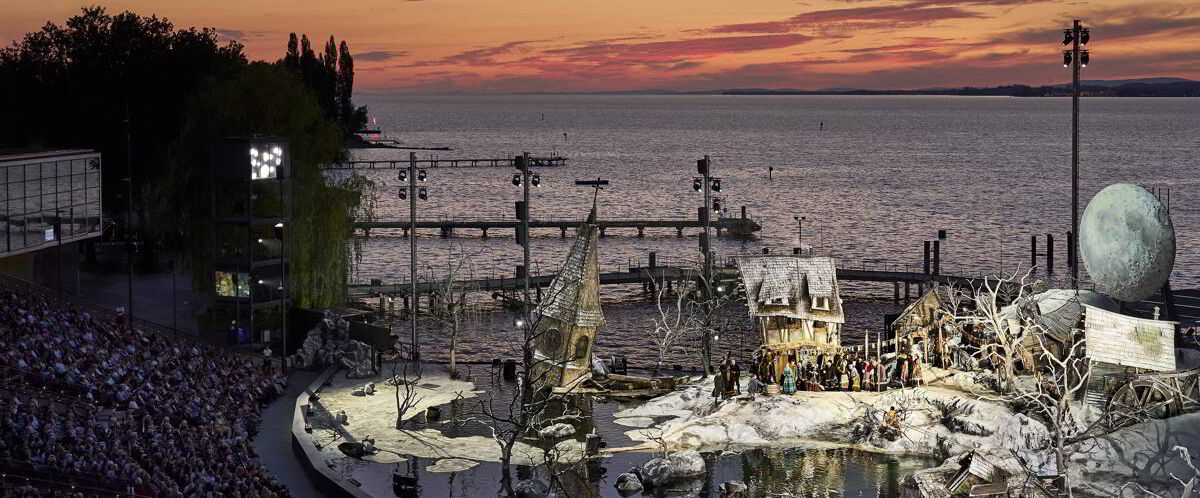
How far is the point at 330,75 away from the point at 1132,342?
131 meters

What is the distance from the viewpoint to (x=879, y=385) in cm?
4459

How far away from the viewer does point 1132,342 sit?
38250 mm

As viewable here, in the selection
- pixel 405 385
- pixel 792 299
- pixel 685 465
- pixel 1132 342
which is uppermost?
pixel 792 299

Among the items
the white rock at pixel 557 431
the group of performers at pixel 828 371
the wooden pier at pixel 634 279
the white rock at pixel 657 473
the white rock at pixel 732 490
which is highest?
the wooden pier at pixel 634 279

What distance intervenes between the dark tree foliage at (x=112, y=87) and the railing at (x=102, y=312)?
70.5 ft

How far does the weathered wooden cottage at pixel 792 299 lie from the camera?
46.2 m

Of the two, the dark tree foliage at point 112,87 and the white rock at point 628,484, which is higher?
the dark tree foliage at point 112,87

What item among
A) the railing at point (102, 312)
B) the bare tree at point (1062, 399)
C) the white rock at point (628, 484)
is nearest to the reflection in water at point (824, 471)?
the white rock at point (628, 484)

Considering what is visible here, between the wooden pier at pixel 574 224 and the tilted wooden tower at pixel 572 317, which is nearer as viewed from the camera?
the tilted wooden tower at pixel 572 317

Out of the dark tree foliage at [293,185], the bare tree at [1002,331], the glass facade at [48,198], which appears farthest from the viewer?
the dark tree foliage at [293,185]

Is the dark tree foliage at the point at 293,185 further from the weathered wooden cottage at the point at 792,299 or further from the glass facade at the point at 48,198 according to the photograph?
the weathered wooden cottage at the point at 792,299

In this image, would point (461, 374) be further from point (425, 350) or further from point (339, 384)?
point (425, 350)

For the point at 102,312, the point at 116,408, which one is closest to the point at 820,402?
the point at 116,408

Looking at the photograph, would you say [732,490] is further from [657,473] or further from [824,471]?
[824,471]
